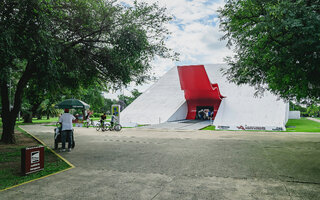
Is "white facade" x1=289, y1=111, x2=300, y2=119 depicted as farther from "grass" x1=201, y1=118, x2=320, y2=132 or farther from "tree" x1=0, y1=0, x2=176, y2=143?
"tree" x1=0, y1=0, x2=176, y2=143

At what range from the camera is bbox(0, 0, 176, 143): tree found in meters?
6.54

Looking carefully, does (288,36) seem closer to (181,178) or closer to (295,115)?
(181,178)

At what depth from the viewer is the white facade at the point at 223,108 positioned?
21203 mm

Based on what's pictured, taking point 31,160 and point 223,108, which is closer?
point 31,160

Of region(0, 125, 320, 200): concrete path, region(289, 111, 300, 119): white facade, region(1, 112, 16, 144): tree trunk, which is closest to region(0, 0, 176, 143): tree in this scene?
region(1, 112, 16, 144): tree trunk

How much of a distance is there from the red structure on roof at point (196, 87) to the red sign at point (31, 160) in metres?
21.2

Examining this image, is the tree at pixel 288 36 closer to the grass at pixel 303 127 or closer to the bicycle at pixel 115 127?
the bicycle at pixel 115 127

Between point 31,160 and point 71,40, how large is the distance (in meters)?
5.85

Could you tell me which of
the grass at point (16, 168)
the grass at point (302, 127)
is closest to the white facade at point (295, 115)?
the grass at point (302, 127)

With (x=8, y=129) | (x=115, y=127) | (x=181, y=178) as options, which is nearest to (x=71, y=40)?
(x=8, y=129)

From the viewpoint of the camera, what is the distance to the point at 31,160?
5.75m

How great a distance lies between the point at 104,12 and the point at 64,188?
653cm

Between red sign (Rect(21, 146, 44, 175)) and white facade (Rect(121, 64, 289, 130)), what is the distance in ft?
49.8

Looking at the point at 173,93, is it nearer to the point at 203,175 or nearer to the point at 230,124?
the point at 230,124
